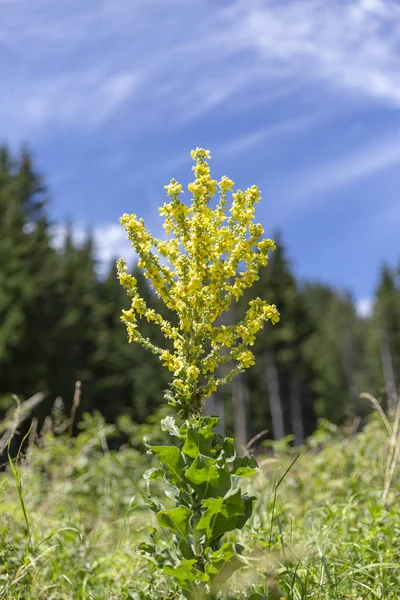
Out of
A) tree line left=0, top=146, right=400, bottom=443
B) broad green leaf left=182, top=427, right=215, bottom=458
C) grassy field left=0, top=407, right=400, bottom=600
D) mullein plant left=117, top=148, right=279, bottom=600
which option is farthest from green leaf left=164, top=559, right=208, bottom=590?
tree line left=0, top=146, right=400, bottom=443

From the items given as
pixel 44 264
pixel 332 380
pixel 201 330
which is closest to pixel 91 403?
pixel 44 264

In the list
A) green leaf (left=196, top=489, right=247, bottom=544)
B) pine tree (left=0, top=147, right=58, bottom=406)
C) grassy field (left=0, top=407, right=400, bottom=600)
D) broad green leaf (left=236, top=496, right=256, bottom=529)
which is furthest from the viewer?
pine tree (left=0, top=147, right=58, bottom=406)

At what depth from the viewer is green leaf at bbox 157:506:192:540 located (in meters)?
2.47

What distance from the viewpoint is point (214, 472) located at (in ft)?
7.98

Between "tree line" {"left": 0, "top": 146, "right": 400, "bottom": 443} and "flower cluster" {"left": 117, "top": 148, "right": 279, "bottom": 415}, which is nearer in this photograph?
"flower cluster" {"left": 117, "top": 148, "right": 279, "bottom": 415}

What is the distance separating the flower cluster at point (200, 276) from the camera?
2.71m

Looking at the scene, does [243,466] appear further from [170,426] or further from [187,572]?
[187,572]

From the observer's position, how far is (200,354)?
2.78 m

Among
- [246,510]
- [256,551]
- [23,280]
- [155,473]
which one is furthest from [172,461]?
[23,280]

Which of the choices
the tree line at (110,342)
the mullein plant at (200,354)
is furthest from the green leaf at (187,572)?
the tree line at (110,342)

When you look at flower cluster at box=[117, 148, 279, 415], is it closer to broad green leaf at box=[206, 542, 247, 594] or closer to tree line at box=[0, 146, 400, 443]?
broad green leaf at box=[206, 542, 247, 594]

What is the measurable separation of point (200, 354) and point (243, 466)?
1.78 feet

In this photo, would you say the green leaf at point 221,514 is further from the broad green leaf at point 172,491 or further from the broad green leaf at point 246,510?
the broad green leaf at point 172,491

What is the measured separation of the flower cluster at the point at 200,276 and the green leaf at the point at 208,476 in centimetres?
31
